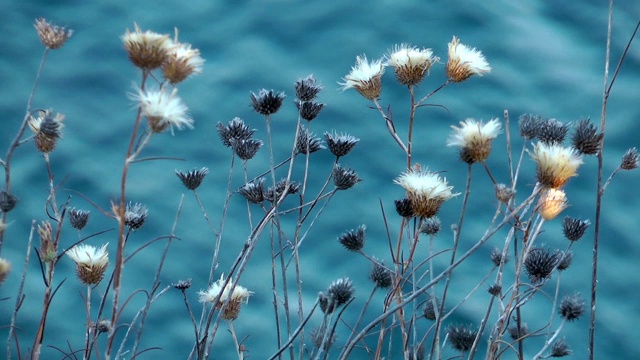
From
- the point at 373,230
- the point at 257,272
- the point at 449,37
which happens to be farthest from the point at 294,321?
the point at 449,37

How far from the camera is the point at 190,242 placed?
5.57 ft

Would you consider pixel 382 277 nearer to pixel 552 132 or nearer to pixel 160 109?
pixel 552 132

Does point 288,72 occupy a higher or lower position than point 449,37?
lower

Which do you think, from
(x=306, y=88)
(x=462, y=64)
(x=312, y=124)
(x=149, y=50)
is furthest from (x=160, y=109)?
(x=312, y=124)

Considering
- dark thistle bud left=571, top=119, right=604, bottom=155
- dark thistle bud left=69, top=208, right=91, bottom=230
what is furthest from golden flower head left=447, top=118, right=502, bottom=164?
dark thistle bud left=69, top=208, right=91, bottom=230

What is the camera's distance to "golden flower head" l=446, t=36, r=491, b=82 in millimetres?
1149

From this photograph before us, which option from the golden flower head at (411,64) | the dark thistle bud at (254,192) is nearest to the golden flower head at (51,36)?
the dark thistle bud at (254,192)

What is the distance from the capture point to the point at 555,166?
→ 92 cm

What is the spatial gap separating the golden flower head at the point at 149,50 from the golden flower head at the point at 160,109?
25mm

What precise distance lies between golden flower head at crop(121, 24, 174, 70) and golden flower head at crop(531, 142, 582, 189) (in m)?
0.41

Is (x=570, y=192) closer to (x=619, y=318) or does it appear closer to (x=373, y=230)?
(x=619, y=318)

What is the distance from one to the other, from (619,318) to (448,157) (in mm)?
454

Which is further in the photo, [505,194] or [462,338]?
[462,338]

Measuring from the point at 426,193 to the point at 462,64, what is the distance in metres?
0.23
